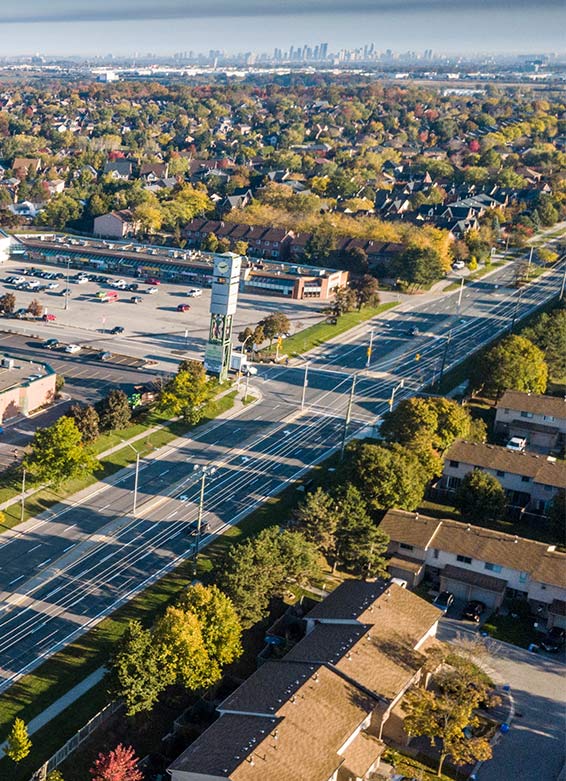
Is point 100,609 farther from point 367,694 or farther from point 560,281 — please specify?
point 560,281

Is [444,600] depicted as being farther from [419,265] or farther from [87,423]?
[419,265]

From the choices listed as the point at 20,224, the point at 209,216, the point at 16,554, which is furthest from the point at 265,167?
the point at 16,554

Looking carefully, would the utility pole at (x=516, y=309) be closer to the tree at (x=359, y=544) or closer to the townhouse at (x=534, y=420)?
the townhouse at (x=534, y=420)

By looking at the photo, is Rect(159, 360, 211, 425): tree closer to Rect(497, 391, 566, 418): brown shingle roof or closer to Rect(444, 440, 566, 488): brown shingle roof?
Rect(444, 440, 566, 488): brown shingle roof

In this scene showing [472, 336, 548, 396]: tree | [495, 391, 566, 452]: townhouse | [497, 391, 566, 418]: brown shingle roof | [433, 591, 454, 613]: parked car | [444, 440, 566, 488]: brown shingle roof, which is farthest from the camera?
[472, 336, 548, 396]: tree

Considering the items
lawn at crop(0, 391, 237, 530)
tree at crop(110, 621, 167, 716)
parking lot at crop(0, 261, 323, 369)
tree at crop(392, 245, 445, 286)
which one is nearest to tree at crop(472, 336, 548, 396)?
lawn at crop(0, 391, 237, 530)

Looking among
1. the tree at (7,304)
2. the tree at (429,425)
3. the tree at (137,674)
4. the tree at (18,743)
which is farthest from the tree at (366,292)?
the tree at (18,743)
